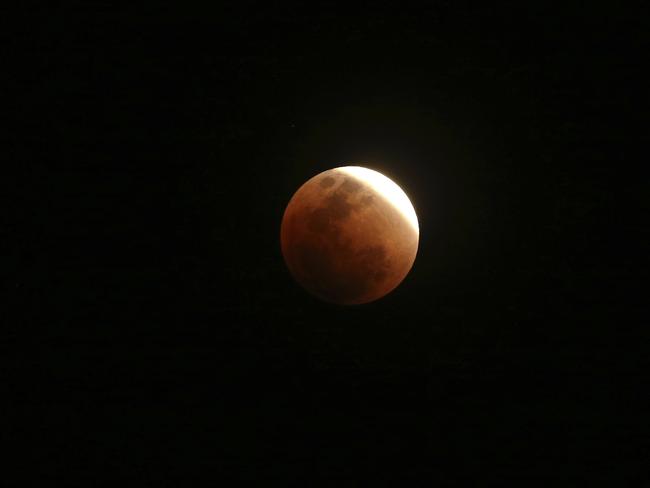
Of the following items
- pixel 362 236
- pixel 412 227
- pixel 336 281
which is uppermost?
pixel 412 227

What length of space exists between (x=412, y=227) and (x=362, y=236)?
234 mm

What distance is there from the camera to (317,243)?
1.58 m

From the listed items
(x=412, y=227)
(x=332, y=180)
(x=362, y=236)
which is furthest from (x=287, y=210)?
(x=412, y=227)

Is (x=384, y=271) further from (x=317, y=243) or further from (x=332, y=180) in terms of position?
(x=332, y=180)

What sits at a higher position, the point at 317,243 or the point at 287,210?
Result: the point at 287,210

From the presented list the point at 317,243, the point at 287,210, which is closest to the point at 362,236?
the point at 317,243

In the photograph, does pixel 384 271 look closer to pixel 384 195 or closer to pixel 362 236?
pixel 362 236

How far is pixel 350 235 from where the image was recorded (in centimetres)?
155

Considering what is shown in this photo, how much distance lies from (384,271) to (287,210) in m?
0.47

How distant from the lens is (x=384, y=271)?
1.62 meters

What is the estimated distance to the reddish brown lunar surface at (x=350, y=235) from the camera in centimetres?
156

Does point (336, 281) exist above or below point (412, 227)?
below

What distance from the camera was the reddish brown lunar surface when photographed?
61.5 inches

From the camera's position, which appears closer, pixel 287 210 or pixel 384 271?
pixel 384 271
